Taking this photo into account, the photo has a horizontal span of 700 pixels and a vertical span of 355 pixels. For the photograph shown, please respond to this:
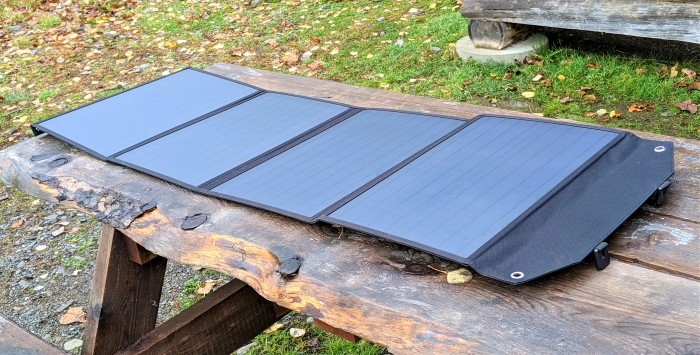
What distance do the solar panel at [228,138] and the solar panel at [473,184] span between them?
409 mm

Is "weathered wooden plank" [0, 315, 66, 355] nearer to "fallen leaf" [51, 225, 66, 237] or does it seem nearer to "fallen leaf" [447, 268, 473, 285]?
"fallen leaf" [447, 268, 473, 285]

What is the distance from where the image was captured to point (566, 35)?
4.66 metres

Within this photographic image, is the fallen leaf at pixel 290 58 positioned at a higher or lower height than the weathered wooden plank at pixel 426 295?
lower

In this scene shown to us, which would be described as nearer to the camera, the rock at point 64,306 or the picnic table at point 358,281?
the picnic table at point 358,281

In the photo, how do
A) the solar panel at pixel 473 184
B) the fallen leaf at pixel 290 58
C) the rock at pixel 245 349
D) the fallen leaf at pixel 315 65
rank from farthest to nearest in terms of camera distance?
the fallen leaf at pixel 290 58
the fallen leaf at pixel 315 65
the rock at pixel 245 349
the solar panel at pixel 473 184

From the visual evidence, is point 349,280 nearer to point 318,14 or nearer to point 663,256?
point 663,256

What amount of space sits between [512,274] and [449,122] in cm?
71

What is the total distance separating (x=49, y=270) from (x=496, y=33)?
9.20 ft

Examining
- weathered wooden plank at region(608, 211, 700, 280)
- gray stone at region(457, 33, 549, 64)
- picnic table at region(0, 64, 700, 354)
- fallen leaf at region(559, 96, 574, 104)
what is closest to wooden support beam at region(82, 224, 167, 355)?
picnic table at region(0, 64, 700, 354)

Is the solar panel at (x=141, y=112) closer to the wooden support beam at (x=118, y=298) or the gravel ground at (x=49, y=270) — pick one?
the wooden support beam at (x=118, y=298)

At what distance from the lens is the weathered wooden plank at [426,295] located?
1.06m

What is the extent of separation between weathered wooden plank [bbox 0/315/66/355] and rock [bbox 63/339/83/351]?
3.54 ft

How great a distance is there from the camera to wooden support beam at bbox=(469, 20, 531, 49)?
173 inches

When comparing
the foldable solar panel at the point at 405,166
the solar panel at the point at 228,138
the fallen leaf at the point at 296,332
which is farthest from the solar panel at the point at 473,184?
the fallen leaf at the point at 296,332
